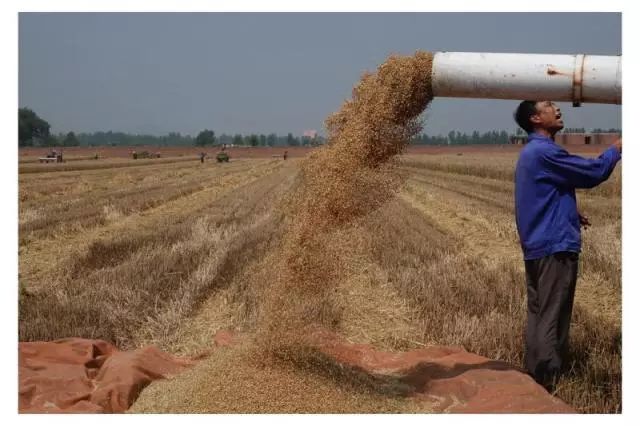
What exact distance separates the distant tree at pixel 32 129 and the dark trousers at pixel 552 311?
311ft

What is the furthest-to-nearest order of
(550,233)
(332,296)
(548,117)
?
1. (332,296)
2. (548,117)
3. (550,233)

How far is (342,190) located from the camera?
506 centimetres

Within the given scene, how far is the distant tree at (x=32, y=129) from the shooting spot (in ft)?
301

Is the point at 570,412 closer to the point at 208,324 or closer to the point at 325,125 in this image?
the point at 325,125

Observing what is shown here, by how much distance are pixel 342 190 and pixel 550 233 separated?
1.53 meters

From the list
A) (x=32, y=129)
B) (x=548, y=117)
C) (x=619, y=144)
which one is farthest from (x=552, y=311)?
(x=32, y=129)

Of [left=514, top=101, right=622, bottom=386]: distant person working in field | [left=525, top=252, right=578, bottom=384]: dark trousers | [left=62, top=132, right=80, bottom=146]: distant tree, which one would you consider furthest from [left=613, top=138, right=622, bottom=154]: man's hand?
[left=62, top=132, right=80, bottom=146]: distant tree

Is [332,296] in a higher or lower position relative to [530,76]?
lower

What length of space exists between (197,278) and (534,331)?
430cm

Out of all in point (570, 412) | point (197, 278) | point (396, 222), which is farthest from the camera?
point (396, 222)

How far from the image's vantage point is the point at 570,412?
13.2 ft

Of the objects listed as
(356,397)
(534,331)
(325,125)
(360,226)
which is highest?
(325,125)

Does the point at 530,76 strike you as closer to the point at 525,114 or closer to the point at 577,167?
the point at 525,114

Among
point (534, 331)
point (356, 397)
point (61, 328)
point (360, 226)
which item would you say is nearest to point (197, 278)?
point (61, 328)
